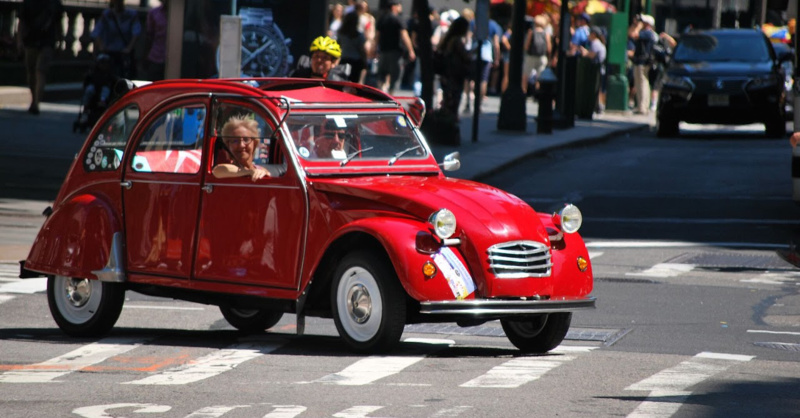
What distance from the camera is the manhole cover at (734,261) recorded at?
14445mm

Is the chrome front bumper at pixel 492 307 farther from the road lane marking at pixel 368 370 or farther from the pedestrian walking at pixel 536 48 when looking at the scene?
the pedestrian walking at pixel 536 48

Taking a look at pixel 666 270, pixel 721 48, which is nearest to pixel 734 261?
pixel 666 270

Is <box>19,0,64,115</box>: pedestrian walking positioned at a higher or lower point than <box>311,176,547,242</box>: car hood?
higher

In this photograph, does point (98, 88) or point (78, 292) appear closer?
point (78, 292)

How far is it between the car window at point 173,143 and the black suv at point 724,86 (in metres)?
18.9

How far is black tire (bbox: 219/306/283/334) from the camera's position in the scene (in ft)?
34.9

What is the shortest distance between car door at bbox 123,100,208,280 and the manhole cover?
5.98 metres

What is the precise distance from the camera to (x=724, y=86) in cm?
2773

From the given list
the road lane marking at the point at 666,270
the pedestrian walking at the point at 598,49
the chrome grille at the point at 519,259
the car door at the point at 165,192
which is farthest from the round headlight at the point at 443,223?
the pedestrian walking at the point at 598,49

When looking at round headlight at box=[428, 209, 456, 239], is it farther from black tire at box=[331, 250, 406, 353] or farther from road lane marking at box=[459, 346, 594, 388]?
road lane marking at box=[459, 346, 594, 388]

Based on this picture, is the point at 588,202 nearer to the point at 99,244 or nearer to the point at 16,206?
the point at 16,206

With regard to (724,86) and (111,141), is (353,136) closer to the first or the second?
(111,141)

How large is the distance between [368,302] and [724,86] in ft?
64.9

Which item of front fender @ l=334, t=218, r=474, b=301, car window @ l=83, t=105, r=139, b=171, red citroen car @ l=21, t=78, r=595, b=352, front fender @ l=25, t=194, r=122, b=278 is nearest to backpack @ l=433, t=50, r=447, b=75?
red citroen car @ l=21, t=78, r=595, b=352
